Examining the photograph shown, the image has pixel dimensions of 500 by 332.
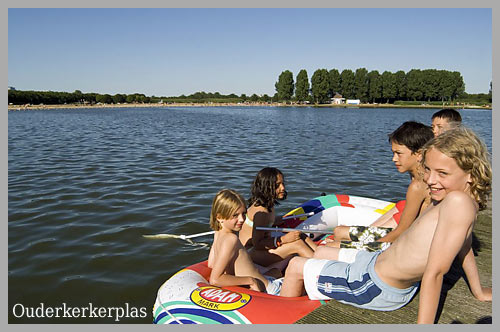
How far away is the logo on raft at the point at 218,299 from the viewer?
9.39ft

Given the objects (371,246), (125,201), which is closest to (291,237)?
(371,246)

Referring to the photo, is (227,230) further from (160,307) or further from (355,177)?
(355,177)

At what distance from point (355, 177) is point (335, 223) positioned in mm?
5038

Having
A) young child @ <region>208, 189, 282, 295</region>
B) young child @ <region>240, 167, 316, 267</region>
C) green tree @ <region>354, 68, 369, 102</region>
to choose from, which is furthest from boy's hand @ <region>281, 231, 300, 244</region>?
green tree @ <region>354, 68, 369, 102</region>

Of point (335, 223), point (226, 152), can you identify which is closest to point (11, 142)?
point (226, 152)

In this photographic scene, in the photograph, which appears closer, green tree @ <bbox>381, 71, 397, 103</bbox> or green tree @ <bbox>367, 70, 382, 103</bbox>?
green tree @ <bbox>381, 71, 397, 103</bbox>

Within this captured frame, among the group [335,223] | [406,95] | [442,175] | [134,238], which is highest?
[406,95]

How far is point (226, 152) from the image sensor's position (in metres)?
13.8

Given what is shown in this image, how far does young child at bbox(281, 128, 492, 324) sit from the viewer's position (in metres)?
1.89

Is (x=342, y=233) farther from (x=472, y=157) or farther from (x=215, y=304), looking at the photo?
(x=472, y=157)

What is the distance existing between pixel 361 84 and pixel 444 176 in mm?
91114

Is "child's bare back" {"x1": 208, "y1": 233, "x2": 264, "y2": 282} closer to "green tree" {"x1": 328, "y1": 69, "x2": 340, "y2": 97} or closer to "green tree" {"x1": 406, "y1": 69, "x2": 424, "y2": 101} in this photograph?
"green tree" {"x1": 406, "y1": 69, "x2": 424, "y2": 101}

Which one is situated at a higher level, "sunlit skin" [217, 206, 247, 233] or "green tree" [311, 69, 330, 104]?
"green tree" [311, 69, 330, 104]

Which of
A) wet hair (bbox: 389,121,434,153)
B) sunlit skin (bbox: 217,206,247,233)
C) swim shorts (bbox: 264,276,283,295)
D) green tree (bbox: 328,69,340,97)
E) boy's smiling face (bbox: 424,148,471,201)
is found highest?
green tree (bbox: 328,69,340,97)
